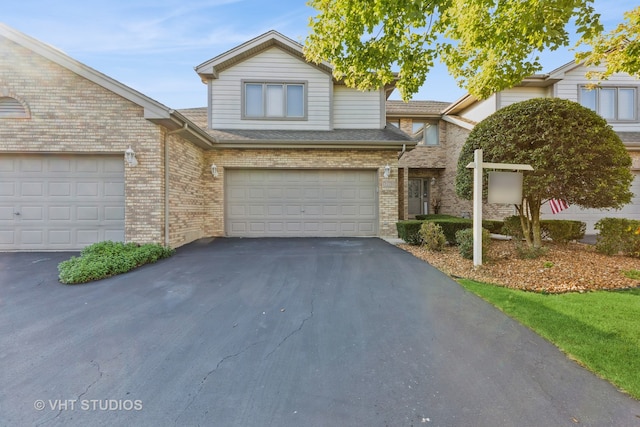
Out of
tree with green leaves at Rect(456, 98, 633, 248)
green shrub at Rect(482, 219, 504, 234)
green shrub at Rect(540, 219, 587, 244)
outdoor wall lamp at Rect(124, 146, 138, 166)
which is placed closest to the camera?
tree with green leaves at Rect(456, 98, 633, 248)

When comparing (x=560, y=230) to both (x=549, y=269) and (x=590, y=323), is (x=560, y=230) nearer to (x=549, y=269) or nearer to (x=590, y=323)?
(x=549, y=269)

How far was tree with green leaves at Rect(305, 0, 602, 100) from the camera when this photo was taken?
4.79 metres

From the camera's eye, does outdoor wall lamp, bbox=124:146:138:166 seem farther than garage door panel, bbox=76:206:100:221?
No

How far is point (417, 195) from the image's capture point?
16.0 metres

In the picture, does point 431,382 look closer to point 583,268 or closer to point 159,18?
point 583,268

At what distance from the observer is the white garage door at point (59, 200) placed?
7516 millimetres

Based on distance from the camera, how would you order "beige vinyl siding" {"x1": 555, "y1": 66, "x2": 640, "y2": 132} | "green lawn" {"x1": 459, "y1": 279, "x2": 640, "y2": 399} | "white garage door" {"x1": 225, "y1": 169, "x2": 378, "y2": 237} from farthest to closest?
1. "beige vinyl siding" {"x1": 555, "y1": 66, "x2": 640, "y2": 132}
2. "white garage door" {"x1": 225, "y1": 169, "x2": 378, "y2": 237}
3. "green lawn" {"x1": 459, "y1": 279, "x2": 640, "y2": 399}

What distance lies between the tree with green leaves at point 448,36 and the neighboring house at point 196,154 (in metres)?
3.68

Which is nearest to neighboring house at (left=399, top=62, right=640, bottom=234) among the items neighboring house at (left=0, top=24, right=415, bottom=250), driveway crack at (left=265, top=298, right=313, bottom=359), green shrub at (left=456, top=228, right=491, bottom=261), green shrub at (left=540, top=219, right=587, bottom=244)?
green shrub at (left=540, top=219, right=587, bottom=244)

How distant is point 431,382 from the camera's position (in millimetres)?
2426

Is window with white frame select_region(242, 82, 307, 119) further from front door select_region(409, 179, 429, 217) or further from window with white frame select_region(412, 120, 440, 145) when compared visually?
front door select_region(409, 179, 429, 217)

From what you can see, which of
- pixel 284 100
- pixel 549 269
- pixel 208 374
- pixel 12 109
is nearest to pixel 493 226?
pixel 549 269

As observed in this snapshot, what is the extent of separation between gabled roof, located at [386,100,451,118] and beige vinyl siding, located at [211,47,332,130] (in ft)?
18.3

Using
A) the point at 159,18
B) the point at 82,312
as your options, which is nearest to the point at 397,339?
the point at 82,312
